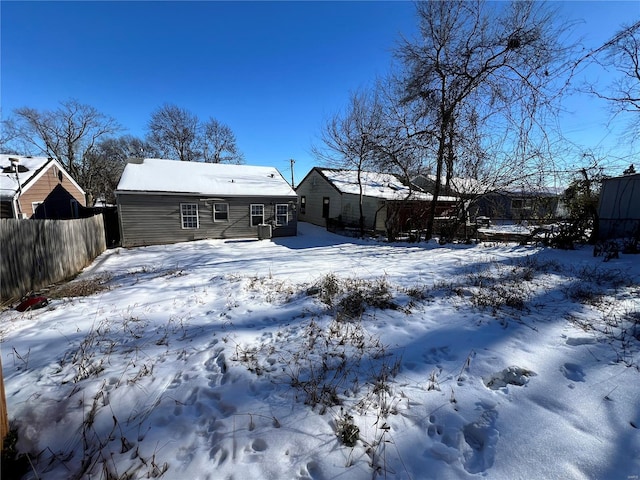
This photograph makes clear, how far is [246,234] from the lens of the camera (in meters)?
16.8

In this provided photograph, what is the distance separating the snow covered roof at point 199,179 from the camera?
47.7 feet

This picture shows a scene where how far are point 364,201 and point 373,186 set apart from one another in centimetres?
249

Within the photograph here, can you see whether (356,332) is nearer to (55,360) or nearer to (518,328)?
(518,328)

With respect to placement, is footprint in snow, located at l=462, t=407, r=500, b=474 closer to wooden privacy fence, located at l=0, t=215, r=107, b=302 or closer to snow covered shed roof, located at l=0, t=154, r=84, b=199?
wooden privacy fence, located at l=0, t=215, r=107, b=302

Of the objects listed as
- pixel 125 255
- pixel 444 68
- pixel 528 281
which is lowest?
pixel 125 255

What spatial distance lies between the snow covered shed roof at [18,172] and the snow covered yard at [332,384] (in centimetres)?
1318

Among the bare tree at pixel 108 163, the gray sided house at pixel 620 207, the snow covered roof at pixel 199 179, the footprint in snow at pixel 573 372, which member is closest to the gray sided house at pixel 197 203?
the snow covered roof at pixel 199 179

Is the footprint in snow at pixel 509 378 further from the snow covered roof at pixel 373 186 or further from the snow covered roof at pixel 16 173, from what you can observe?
the snow covered roof at pixel 16 173

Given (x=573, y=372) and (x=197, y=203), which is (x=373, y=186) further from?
(x=573, y=372)

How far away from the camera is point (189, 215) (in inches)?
600

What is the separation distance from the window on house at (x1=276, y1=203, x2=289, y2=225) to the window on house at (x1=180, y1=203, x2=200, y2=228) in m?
4.63

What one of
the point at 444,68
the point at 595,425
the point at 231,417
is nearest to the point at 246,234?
the point at 444,68

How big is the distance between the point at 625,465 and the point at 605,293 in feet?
14.8

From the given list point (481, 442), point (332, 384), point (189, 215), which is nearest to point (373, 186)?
point (189, 215)
